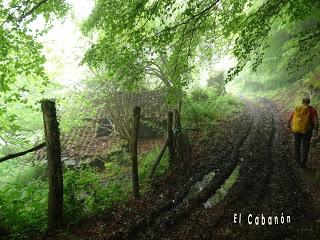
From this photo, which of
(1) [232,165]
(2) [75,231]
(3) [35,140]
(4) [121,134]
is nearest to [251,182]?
(1) [232,165]

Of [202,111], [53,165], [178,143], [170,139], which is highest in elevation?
[202,111]

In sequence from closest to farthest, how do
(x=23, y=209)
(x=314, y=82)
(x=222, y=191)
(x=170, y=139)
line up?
(x=23, y=209) → (x=222, y=191) → (x=170, y=139) → (x=314, y=82)

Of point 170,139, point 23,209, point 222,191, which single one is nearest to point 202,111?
point 170,139

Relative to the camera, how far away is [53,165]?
6.08m

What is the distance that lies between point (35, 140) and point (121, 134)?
578cm

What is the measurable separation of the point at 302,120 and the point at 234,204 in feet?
12.8

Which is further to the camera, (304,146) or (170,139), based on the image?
(170,139)

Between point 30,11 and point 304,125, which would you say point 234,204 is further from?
point 30,11

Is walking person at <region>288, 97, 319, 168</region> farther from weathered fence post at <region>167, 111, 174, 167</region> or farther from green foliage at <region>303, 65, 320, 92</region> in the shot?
green foliage at <region>303, 65, 320, 92</region>

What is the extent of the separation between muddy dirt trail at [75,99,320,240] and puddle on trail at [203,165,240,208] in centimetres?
7

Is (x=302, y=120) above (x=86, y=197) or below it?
above

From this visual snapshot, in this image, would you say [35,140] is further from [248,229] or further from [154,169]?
[248,229]

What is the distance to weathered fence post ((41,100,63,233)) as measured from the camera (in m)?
6.03

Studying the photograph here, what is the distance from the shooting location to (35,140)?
17.6 m
